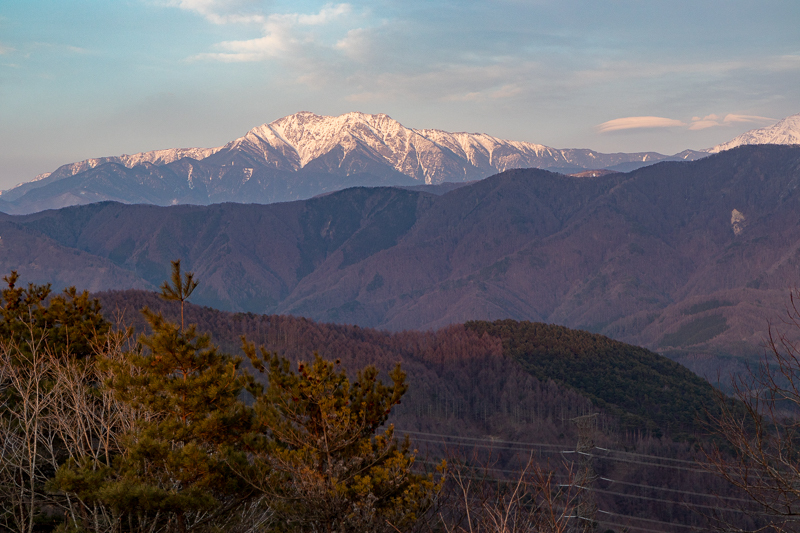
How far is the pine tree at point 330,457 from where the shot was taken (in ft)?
73.8

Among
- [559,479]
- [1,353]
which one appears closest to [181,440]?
[1,353]

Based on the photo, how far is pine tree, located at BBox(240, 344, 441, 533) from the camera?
22484 mm


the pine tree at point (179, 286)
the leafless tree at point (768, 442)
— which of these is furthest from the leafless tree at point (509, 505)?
the pine tree at point (179, 286)

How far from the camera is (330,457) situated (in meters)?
22.9

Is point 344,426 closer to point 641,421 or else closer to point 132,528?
point 132,528

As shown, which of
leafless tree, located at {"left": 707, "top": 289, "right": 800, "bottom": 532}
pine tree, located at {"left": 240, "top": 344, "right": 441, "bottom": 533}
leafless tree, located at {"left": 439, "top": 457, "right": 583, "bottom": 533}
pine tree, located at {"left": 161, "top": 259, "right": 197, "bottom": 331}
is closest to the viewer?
leafless tree, located at {"left": 439, "top": 457, "right": 583, "bottom": 533}

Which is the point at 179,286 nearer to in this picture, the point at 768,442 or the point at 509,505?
the point at 509,505

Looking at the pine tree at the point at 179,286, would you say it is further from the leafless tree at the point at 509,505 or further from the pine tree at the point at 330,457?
the leafless tree at the point at 509,505

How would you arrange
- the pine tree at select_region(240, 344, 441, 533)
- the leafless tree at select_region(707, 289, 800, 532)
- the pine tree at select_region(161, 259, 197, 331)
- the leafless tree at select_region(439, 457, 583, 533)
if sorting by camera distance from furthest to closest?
the pine tree at select_region(240, 344, 441, 533) → the pine tree at select_region(161, 259, 197, 331) → the leafless tree at select_region(707, 289, 800, 532) → the leafless tree at select_region(439, 457, 583, 533)

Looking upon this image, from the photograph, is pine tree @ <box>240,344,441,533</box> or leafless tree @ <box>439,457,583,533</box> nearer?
leafless tree @ <box>439,457,583,533</box>

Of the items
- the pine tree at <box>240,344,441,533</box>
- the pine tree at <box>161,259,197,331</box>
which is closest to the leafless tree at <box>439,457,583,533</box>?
Result: the pine tree at <box>240,344,441,533</box>

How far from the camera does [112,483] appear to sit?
19594 mm

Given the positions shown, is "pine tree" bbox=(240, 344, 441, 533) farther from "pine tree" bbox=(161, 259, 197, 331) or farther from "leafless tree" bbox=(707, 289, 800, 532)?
"leafless tree" bbox=(707, 289, 800, 532)

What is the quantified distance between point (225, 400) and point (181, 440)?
1.87m
